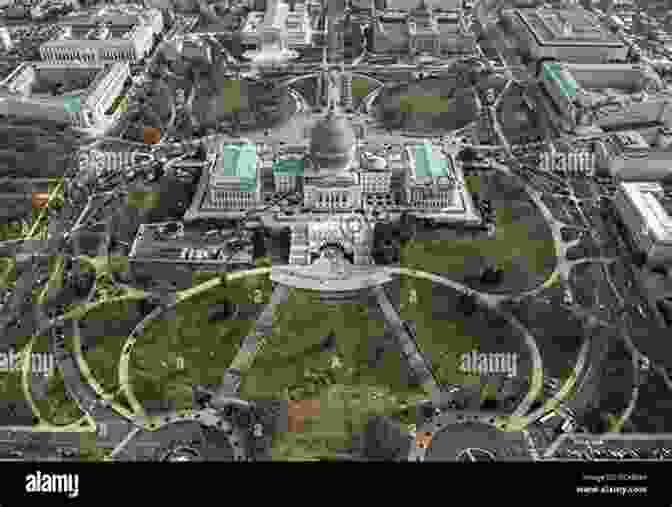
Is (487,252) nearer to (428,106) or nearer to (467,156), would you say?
(467,156)

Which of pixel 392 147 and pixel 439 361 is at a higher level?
pixel 392 147

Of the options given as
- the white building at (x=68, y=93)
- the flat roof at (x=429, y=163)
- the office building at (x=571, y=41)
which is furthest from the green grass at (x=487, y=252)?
the white building at (x=68, y=93)

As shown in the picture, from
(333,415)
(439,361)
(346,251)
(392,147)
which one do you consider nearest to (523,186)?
(392,147)

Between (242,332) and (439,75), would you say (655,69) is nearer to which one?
(439,75)

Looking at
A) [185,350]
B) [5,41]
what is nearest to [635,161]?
[185,350]

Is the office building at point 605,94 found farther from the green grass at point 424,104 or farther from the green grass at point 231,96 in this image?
the green grass at point 231,96
